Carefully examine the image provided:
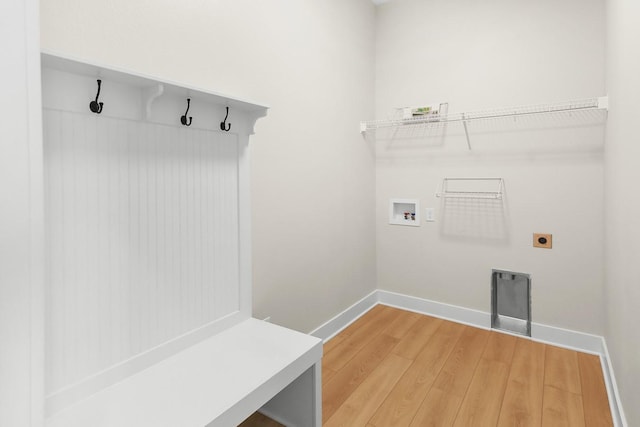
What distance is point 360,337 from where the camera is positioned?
2689mm

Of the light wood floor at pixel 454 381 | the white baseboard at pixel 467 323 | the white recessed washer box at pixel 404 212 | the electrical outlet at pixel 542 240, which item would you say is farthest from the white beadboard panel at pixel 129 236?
the electrical outlet at pixel 542 240

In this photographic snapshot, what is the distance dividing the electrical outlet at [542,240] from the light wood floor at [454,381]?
0.72 m

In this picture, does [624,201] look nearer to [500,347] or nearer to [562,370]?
[562,370]

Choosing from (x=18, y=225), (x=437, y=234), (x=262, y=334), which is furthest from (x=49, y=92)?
(x=437, y=234)

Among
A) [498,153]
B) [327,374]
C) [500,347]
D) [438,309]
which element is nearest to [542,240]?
[498,153]

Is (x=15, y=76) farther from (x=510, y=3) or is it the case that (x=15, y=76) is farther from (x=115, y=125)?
(x=510, y=3)

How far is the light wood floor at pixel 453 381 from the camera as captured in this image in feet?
5.91

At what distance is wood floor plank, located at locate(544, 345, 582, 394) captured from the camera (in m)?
2.05

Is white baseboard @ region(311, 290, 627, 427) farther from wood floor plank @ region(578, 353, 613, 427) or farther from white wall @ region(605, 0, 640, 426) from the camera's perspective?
white wall @ region(605, 0, 640, 426)

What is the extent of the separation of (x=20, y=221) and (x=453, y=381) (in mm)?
2226

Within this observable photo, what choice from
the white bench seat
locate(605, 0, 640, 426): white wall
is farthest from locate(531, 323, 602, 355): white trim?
the white bench seat

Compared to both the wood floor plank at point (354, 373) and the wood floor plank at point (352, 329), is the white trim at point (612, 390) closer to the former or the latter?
the wood floor plank at point (354, 373)

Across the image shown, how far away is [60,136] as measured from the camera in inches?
45.7

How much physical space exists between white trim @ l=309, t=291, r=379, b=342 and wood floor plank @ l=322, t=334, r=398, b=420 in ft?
0.99
